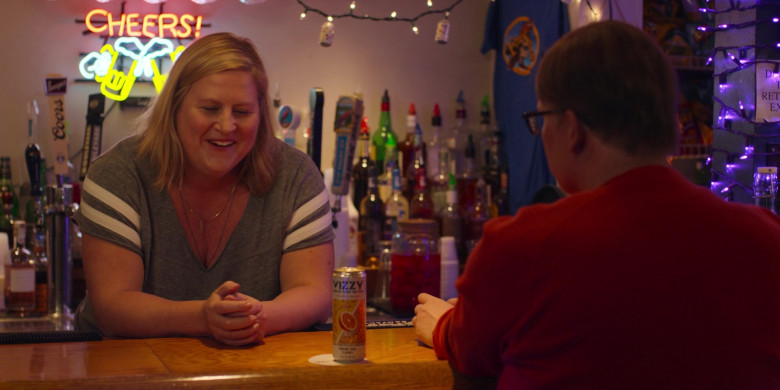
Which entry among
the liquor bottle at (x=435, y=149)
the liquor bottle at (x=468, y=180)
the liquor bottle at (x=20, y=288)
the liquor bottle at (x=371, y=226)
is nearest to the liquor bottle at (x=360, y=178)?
the liquor bottle at (x=371, y=226)

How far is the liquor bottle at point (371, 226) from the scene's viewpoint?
133 inches

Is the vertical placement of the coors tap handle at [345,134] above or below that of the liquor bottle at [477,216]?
above

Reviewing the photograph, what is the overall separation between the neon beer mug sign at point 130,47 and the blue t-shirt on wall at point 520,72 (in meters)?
1.50

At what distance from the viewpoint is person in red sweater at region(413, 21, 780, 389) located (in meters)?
0.99

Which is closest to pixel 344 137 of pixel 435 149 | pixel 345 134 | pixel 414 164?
pixel 345 134

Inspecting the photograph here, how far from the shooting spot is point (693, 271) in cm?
100

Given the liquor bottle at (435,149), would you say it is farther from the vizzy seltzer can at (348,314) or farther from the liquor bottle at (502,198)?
the vizzy seltzer can at (348,314)

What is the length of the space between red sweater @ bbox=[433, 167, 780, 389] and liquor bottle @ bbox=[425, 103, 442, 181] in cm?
290

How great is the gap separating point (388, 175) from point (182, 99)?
1.96 metres

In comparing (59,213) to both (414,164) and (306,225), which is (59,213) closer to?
(306,225)

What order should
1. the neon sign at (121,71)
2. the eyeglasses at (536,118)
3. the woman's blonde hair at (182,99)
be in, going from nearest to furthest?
the eyeglasses at (536,118) → the woman's blonde hair at (182,99) → the neon sign at (121,71)

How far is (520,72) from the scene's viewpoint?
12.7 ft

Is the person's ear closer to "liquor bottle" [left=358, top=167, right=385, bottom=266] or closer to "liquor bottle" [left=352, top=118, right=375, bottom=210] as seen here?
"liquor bottle" [left=358, top=167, right=385, bottom=266]

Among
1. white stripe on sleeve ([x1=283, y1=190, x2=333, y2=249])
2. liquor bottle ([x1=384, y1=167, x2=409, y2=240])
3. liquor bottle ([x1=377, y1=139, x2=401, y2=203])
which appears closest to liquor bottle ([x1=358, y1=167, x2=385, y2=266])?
liquor bottle ([x1=384, y1=167, x2=409, y2=240])
